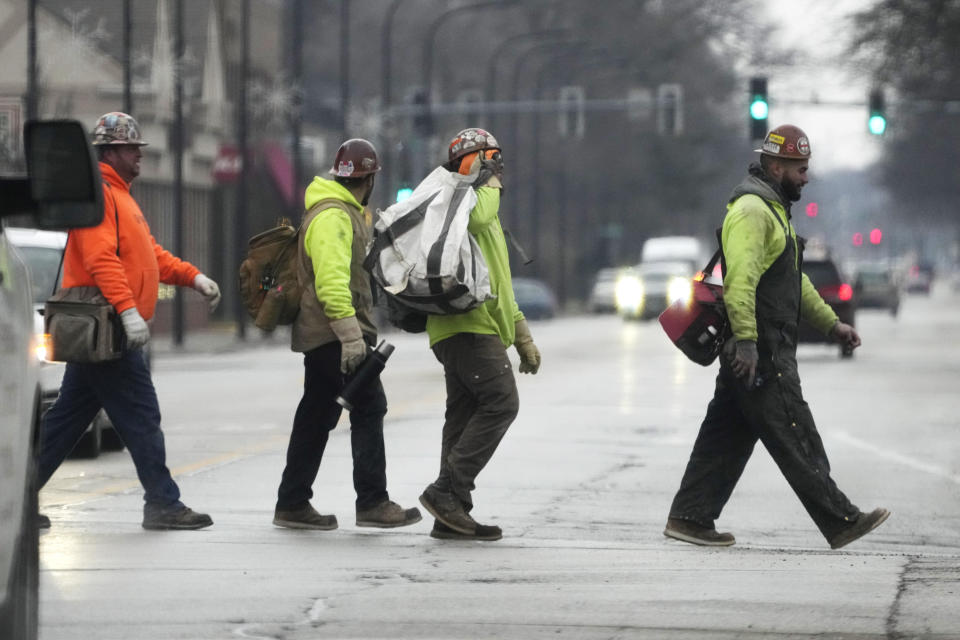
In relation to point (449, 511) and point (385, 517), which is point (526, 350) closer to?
point (449, 511)

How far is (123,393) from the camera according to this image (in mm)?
9094

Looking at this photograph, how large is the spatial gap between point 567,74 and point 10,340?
251ft

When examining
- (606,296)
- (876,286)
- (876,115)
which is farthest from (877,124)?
(606,296)

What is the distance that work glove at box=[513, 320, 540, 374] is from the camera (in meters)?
9.12

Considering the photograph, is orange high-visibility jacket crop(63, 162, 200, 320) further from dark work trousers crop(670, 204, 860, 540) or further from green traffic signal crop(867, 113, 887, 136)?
green traffic signal crop(867, 113, 887, 136)

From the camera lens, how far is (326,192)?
915 centimetres

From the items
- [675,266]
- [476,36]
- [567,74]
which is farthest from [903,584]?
[476,36]

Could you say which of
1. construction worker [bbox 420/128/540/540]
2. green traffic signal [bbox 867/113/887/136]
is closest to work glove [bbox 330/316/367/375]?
construction worker [bbox 420/128/540/540]

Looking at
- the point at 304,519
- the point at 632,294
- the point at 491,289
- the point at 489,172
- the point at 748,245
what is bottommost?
the point at 632,294

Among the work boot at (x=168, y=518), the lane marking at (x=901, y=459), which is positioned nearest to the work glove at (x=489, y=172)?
the work boot at (x=168, y=518)

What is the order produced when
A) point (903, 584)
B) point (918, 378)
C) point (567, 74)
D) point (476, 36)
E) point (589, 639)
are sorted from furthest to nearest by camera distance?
point (476, 36)
point (567, 74)
point (918, 378)
point (903, 584)
point (589, 639)

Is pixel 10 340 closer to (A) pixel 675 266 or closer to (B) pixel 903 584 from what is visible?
(B) pixel 903 584

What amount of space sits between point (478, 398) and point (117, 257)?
5.70 feet

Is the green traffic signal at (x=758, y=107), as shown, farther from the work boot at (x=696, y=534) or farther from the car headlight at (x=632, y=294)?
the work boot at (x=696, y=534)
